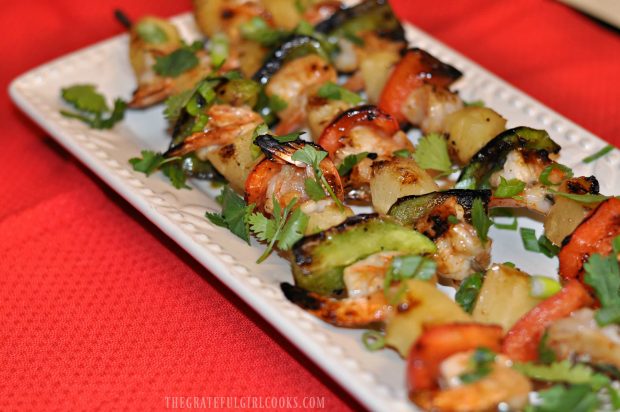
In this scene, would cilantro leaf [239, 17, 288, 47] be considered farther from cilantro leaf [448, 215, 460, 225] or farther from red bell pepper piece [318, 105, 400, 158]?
cilantro leaf [448, 215, 460, 225]

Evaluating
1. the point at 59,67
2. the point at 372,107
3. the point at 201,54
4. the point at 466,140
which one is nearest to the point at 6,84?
the point at 59,67

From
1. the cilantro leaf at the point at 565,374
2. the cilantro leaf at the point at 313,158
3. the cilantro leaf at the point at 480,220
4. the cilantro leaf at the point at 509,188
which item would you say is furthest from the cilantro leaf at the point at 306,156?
the cilantro leaf at the point at 565,374

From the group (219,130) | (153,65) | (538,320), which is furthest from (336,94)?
(538,320)

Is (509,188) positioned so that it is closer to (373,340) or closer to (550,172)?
(550,172)

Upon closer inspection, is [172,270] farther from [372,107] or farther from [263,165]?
[372,107]

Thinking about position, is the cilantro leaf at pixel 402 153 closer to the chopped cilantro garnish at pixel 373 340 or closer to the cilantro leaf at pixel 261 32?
the chopped cilantro garnish at pixel 373 340
